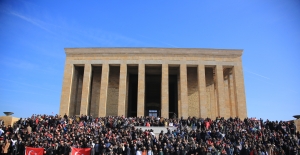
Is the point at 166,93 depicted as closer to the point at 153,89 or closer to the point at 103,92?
the point at 103,92

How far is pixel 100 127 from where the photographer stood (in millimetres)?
19406

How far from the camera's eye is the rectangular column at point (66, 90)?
2953 cm

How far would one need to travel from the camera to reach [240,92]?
30234 mm

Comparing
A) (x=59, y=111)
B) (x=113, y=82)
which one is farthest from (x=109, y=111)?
(x=59, y=111)

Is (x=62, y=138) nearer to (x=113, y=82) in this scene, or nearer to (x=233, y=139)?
(x=233, y=139)

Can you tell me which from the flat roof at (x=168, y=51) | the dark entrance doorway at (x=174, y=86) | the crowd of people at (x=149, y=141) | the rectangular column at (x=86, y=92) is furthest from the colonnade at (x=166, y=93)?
the crowd of people at (x=149, y=141)

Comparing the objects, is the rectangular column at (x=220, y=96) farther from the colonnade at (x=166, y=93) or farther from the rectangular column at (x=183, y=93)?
the rectangular column at (x=183, y=93)

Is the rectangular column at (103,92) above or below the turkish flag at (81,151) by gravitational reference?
above

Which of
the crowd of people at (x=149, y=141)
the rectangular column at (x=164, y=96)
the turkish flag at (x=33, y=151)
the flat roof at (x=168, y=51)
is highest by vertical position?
the flat roof at (x=168, y=51)

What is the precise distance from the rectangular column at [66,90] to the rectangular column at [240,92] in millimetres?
20395

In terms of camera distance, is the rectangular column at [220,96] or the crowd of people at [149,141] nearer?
the crowd of people at [149,141]

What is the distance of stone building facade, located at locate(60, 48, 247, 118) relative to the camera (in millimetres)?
29781

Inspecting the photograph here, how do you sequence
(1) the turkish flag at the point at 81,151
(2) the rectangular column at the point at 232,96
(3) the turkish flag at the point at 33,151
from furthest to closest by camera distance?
(2) the rectangular column at the point at 232,96 → (3) the turkish flag at the point at 33,151 → (1) the turkish flag at the point at 81,151

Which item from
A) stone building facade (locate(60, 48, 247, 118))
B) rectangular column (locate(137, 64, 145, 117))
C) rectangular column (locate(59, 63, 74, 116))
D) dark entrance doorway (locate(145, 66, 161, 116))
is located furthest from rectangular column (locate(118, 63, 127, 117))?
rectangular column (locate(59, 63, 74, 116))
